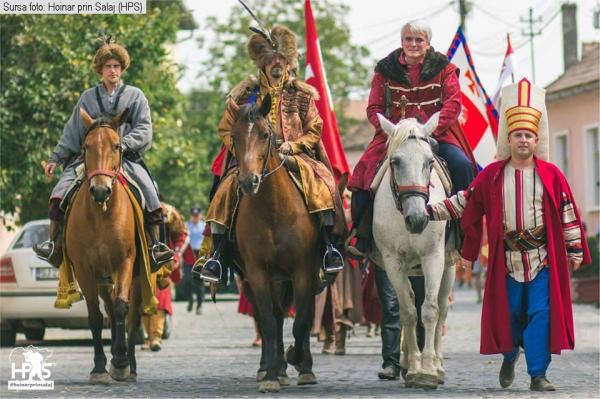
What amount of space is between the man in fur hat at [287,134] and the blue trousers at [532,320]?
160 cm

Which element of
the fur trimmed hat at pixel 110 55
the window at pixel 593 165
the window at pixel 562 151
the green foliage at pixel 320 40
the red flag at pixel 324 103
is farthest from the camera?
the green foliage at pixel 320 40

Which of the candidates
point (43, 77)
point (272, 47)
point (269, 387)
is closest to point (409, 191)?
point (269, 387)

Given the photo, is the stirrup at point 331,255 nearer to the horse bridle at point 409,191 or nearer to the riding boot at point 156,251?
the horse bridle at point 409,191

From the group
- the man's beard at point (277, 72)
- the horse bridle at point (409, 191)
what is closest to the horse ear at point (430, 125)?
the horse bridle at point (409, 191)

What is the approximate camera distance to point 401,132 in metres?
12.6

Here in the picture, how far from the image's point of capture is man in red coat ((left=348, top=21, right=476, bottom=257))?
13625mm

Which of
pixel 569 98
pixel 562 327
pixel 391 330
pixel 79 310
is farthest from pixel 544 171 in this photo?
pixel 569 98

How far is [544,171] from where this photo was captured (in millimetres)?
12344

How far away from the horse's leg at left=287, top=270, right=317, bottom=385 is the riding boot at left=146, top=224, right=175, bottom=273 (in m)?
1.70

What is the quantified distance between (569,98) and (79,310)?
38011mm

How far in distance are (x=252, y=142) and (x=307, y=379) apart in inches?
89.2

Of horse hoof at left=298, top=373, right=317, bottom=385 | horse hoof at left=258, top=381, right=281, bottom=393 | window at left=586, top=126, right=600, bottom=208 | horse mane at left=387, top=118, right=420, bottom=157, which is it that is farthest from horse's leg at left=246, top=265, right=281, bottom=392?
window at left=586, top=126, right=600, bottom=208

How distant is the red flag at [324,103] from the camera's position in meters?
17.5

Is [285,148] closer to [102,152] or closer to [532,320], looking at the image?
[102,152]
